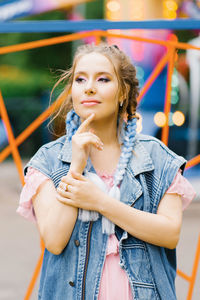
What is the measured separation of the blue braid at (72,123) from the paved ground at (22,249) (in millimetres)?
2263

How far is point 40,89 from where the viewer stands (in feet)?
36.7

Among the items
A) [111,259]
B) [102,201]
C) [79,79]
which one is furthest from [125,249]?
[79,79]

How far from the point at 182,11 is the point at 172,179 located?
6207mm

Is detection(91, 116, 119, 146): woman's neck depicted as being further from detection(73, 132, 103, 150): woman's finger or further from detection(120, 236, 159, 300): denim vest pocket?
detection(120, 236, 159, 300): denim vest pocket

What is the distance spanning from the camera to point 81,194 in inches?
60.6

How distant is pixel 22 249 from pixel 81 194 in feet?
11.1

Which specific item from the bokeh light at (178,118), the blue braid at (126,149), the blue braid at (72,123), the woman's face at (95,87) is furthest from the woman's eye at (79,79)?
the bokeh light at (178,118)

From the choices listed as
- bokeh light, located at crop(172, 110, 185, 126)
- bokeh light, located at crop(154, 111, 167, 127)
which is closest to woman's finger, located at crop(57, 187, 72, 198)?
bokeh light, located at crop(154, 111, 167, 127)

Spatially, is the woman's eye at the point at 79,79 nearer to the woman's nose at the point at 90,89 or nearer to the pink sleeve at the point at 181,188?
the woman's nose at the point at 90,89

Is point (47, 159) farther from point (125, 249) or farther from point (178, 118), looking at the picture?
point (178, 118)

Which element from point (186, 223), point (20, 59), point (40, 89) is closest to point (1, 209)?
point (186, 223)

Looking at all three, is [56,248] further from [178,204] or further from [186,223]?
[186,223]

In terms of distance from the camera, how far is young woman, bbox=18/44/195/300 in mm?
1555

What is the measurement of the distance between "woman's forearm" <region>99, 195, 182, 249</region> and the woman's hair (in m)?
0.38
